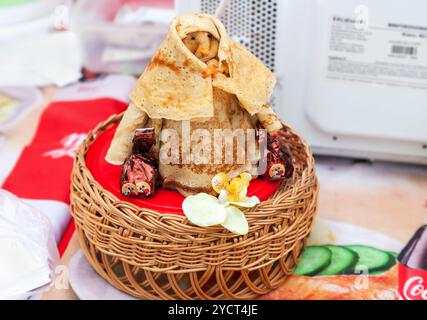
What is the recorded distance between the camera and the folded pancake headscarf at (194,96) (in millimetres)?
657

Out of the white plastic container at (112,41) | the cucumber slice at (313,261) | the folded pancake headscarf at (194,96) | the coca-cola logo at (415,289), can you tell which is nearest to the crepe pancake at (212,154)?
the folded pancake headscarf at (194,96)

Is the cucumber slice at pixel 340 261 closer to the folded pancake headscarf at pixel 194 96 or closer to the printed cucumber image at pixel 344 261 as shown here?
the printed cucumber image at pixel 344 261

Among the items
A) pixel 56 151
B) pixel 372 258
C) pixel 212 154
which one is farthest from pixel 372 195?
pixel 56 151

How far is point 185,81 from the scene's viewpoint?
0.66 meters

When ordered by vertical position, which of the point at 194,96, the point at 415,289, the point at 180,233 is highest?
the point at 194,96

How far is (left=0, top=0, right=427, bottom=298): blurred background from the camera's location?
2.78 ft

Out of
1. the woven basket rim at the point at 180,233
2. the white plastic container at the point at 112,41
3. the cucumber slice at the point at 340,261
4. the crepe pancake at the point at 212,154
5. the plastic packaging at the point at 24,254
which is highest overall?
the white plastic container at the point at 112,41

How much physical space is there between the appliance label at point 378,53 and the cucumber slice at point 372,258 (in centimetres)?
25

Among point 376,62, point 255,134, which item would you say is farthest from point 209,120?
point 376,62

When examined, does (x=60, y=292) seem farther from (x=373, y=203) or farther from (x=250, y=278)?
(x=373, y=203)

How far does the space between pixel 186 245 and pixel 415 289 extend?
1.04 ft

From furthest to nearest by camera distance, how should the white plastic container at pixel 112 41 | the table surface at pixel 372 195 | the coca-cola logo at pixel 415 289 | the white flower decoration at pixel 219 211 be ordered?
the white plastic container at pixel 112 41, the table surface at pixel 372 195, the coca-cola logo at pixel 415 289, the white flower decoration at pixel 219 211

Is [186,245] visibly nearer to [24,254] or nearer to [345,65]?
[24,254]

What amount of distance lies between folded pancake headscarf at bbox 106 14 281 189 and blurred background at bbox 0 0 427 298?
0.58 ft
